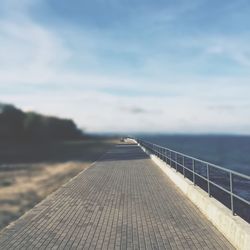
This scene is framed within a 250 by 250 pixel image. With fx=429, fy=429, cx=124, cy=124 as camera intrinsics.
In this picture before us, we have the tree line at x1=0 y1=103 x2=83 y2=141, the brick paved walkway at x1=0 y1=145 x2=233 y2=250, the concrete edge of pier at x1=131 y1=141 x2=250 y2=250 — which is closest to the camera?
the concrete edge of pier at x1=131 y1=141 x2=250 y2=250

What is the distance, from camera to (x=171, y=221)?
32.5ft

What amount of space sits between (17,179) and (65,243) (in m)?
16.8

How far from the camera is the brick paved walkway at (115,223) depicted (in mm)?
8172

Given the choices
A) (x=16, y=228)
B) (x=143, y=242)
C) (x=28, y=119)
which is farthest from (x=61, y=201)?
(x=28, y=119)

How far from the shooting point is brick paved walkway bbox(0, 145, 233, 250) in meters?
8.17

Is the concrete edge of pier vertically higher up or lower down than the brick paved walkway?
higher up

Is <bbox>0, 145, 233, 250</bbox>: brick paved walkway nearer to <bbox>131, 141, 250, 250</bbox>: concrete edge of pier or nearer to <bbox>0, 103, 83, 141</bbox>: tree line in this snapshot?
<bbox>131, 141, 250, 250</bbox>: concrete edge of pier

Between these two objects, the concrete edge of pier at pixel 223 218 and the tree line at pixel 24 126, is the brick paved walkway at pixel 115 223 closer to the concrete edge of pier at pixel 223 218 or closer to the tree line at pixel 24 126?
the concrete edge of pier at pixel 223 218

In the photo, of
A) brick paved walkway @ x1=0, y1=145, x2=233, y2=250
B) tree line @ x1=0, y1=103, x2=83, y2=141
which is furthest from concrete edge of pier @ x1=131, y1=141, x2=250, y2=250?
tree line @ x1=0, y1=103, x2=83, y2=141

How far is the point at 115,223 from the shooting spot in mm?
9859


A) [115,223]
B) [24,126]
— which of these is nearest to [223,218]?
[115,223]

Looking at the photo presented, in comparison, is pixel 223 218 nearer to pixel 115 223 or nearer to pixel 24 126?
pixel 115 223

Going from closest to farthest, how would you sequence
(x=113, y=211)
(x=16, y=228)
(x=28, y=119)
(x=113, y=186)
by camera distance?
(x=16, y=228) → (x=113, y=211) → (x=113, y=186) → (x=28, y=119)

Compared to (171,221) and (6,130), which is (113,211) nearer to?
(171,221)
